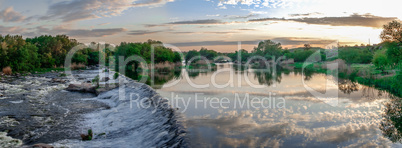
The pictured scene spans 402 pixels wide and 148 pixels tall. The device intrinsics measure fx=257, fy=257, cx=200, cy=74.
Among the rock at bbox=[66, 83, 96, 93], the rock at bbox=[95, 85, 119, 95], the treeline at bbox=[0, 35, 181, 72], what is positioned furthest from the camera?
the treeline at bbox=[0, 35, 181, 72]

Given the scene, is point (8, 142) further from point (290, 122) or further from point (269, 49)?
point (269, 49)

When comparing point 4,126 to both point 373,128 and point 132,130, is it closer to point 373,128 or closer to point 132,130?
point 132,130

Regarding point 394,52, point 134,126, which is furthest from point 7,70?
point 394,52

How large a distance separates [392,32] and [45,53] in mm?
69172

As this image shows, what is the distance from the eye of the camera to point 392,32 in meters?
32.8

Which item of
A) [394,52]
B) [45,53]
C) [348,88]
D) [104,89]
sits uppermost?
[45,53]

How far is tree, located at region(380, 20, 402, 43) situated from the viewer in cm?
3225

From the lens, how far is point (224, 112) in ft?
47.1

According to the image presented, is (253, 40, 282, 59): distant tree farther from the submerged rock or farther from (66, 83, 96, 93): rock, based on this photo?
the submerged rock

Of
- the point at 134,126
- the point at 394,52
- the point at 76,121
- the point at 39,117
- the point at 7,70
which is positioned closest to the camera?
the point at 134,126

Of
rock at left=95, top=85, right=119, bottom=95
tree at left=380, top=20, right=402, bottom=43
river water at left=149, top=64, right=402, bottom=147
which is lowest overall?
river water at left=149, top=64, right=402, bottom=147

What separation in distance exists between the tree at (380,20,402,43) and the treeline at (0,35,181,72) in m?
48.3

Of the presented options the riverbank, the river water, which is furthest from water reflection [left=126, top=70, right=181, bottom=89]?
the river water

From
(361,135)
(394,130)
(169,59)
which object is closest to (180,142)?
(361,135)
